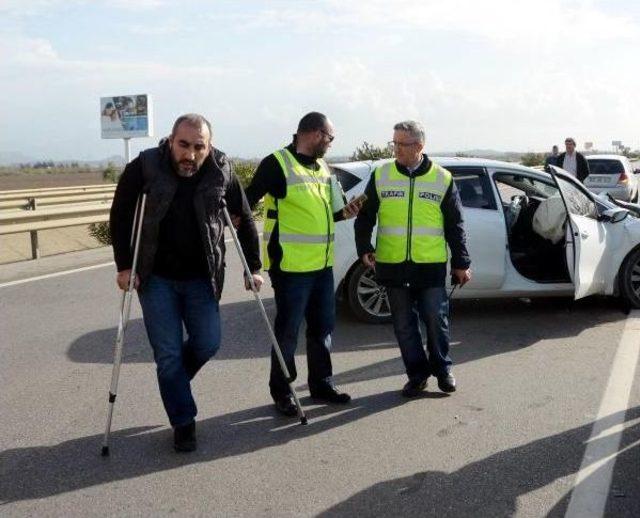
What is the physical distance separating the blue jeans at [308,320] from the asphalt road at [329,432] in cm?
21

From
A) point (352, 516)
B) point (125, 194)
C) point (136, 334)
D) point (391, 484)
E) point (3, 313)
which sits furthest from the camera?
point (3, 313)

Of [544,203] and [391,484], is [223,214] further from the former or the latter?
[544,203]

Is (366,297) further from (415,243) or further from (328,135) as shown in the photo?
(328,135)

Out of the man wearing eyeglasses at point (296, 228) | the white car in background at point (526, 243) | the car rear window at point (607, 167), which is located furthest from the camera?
the car rear window at point (607, 167)

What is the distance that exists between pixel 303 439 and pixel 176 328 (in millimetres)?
971

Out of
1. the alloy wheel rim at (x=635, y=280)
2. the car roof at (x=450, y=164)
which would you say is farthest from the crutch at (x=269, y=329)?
the alloy wheel rim at (x=635, y=280)

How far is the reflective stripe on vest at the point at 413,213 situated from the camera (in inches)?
223

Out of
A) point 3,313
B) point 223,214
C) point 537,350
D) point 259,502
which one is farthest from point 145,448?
point 3,313

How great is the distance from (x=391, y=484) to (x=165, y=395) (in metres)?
1.37

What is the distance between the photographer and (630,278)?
8.26 meters

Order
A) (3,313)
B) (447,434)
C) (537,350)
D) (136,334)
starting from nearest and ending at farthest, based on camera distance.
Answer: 1. (447,434)
2. (537,350)
3. (136,334)
4. (3,313)

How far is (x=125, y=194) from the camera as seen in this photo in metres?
4.66

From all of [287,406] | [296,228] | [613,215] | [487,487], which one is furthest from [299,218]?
[613,215]

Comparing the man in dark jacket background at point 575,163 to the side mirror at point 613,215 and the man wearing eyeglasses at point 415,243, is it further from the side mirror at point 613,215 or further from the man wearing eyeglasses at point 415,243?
the man wearing eyeglasses at point 415,243
